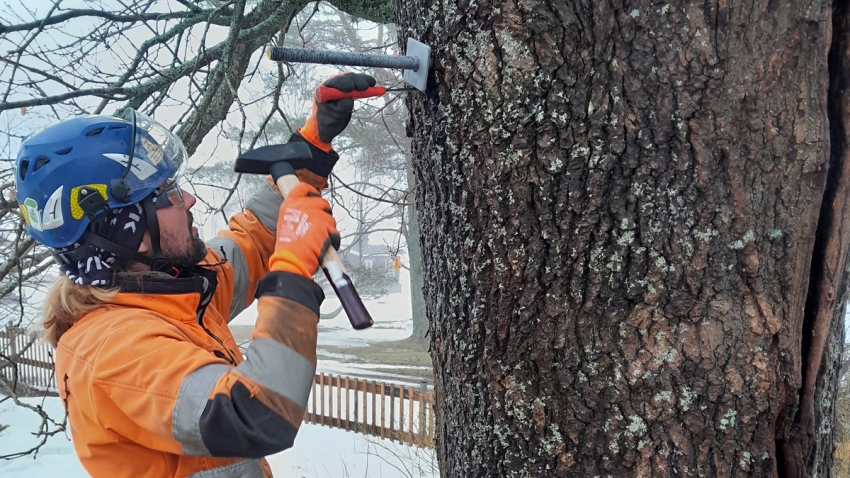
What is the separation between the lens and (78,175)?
1767 millimetres

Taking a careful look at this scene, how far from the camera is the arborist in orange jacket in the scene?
1.36 meters

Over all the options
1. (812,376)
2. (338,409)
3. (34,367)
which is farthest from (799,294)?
(34,367)

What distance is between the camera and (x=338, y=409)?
9.19 meters

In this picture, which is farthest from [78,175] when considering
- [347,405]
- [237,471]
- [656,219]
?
[347,405]

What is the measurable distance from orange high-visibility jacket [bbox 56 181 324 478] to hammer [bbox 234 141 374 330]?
86mm

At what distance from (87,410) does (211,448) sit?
1.40 feet

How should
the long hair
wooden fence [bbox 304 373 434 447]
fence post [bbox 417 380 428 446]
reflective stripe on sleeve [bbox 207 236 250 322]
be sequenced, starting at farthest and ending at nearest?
wooden fence [bbox 304 373 434 447] → fence post [bbox 417 380 428 446] → reflective stripe on sleeve [bbox 207 236 250 322] → the long hair

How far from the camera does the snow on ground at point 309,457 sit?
6785 mm

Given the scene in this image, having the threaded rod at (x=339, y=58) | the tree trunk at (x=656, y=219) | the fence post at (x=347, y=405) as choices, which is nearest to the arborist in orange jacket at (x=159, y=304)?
the threaded rod at (x=339, y=58)

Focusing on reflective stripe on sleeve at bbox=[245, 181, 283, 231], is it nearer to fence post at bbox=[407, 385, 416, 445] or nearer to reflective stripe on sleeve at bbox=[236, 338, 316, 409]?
reflective stripe on sleeve at bbox=[236, 338, 316, 409]

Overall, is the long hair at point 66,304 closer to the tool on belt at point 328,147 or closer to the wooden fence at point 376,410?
the tool on belt at point 328,147

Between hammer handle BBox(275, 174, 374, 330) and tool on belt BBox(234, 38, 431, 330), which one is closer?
tool on belt BBox(234, 38, 431, 330)

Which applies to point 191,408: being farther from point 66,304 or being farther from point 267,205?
→ point 267,205

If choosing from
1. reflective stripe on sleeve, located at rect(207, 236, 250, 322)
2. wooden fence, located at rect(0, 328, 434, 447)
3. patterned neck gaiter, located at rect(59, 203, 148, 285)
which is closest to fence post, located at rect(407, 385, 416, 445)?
wooden fence, located at rect(0, 328, 434, 447)
